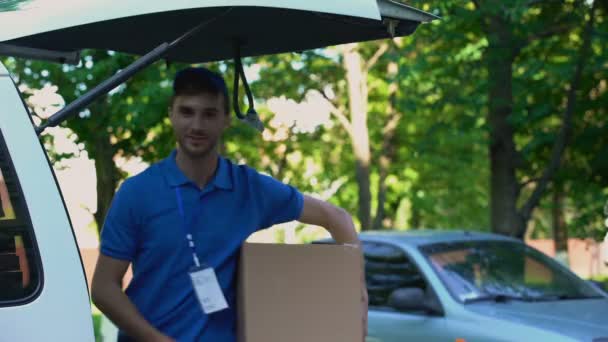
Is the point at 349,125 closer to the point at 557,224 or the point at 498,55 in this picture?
the point at 498,55

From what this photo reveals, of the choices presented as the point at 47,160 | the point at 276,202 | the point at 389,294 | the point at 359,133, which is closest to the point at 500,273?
the point at 389,294

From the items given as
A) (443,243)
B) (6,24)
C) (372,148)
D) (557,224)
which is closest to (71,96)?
(443,243)

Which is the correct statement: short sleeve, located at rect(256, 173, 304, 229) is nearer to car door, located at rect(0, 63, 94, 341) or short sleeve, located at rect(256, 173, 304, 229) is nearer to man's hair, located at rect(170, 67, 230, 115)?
man's hair, located at rect(170, 67, 230, 115)

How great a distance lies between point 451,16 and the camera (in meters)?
12.9

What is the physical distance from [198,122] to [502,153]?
1153cm

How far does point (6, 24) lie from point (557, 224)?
3364 cm

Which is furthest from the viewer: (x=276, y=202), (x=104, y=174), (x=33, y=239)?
(x=104, y=174)

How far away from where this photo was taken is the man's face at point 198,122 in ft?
11.3

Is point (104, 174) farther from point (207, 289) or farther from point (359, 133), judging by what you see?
point (359, 133)

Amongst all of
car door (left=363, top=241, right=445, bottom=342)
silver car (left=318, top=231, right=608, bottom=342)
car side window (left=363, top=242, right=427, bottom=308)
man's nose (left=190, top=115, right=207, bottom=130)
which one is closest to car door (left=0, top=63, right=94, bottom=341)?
man's nose (left=190, top=115, right=207, bottom=130)

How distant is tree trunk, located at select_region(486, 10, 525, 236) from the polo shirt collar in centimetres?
999

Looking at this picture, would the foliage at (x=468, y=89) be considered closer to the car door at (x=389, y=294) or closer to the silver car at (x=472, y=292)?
the car door at (x=389, y=294)

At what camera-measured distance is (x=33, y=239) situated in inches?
110

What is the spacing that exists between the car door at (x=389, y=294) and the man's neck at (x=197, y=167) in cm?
447
